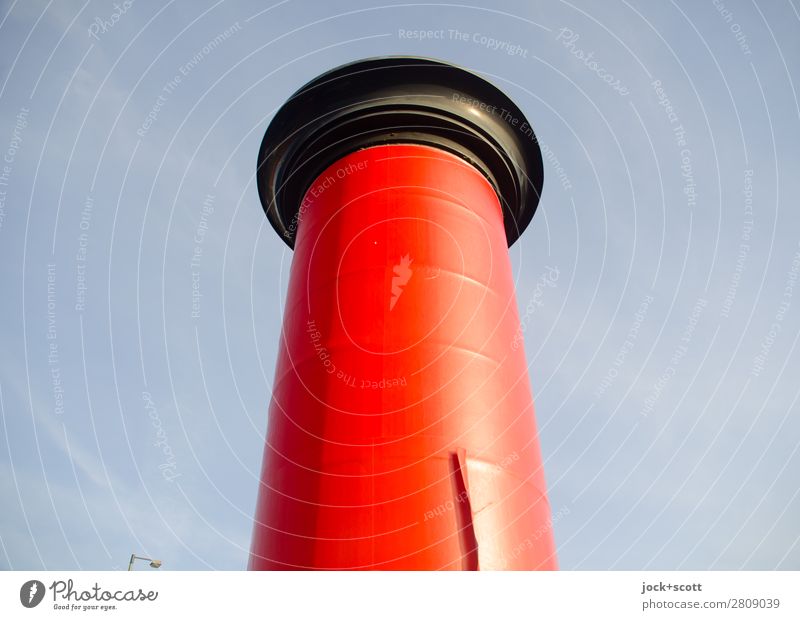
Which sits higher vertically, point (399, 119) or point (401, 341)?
point (399, 119)

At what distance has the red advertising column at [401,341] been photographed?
602 cm

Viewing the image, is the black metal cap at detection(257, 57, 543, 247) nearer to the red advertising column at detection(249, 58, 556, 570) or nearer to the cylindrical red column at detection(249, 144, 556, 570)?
the red advertising column at detection(249, 58, 556, 570)

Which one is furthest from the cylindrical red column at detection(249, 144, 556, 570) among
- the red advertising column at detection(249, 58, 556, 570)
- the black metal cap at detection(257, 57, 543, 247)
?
the black metal cap at detection(257, 57, 543, 247)

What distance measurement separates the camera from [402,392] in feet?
21.5

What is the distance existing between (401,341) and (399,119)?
369 cm

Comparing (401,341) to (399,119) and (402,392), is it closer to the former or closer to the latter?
(402,392)

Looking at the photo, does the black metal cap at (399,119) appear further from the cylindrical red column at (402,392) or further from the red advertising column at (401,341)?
the cylindrical red column at (402,392)

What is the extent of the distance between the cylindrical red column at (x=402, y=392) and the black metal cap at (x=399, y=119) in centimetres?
37

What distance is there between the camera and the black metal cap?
884 cm

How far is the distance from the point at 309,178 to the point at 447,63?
2.75 metres

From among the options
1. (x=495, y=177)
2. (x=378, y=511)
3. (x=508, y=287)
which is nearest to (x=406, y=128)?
(x=495, y=177)

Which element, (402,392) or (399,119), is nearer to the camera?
(402,392)

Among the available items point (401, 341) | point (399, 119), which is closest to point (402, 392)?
point (401, 341)

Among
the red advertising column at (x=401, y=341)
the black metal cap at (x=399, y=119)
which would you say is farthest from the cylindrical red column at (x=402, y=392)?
the black metal cap at (x=399, y=119)
